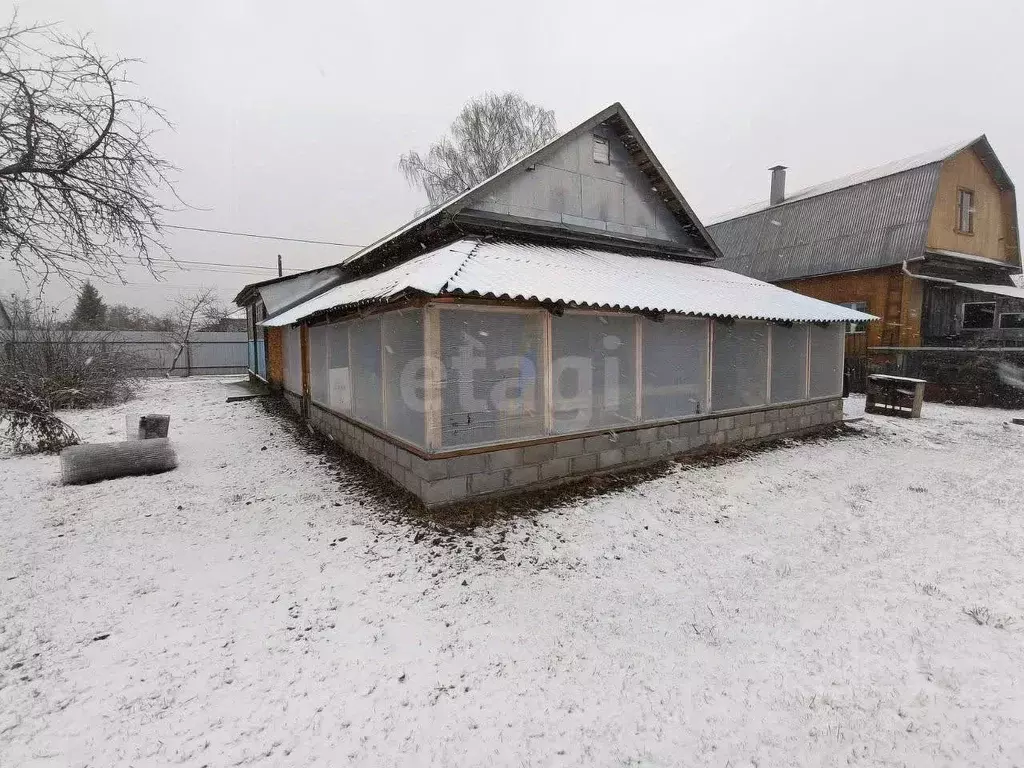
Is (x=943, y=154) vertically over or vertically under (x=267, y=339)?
over

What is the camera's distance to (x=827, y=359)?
31.1 ft

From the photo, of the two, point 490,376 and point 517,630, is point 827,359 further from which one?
point 517,630

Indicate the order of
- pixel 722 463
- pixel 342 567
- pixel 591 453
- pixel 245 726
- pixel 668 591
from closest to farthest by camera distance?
pixel 245 726 → pixel 668 591 → pixel 342 567 → pixel 591 453 → pixel 722 463

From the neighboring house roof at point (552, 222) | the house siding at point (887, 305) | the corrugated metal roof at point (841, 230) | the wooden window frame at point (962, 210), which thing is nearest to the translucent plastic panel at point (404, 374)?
the neighboring house roof at point (552, 222)

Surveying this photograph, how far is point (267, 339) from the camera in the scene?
14898 millimetres

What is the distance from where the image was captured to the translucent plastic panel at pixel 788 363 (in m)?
Answer: 8.51

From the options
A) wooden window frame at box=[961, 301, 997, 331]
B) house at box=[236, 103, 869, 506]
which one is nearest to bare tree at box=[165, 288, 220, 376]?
house at box=[236, 103, 869, 506]

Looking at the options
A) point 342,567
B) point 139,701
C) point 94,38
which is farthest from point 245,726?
point 94,38

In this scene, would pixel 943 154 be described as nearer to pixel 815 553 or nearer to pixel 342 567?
pixel 815 553

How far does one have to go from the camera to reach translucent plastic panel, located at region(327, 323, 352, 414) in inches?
301

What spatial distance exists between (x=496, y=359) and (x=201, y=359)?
950 inches

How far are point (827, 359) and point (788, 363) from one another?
1465 mm

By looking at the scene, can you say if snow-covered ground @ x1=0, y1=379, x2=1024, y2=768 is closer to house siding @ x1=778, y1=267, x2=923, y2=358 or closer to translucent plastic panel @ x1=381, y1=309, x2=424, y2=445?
translucent plastic panel @ x1=381, y1=309, x2=424, y2=445

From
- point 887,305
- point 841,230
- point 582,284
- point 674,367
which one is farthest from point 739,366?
point 841,230
